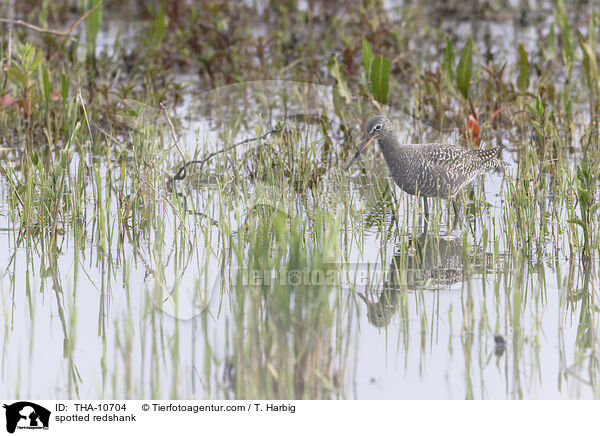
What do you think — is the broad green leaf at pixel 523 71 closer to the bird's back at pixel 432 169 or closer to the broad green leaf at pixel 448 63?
the broad green leaf at pixel 448 63

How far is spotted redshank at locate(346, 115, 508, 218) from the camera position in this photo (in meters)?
5.62

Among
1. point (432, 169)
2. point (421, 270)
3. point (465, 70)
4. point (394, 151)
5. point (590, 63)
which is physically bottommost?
point (421, 270)

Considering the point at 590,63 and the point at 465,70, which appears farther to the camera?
the point at 590,63

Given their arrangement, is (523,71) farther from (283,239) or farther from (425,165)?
(283,239)

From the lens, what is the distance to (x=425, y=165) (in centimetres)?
562

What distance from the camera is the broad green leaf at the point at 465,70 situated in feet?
24.3

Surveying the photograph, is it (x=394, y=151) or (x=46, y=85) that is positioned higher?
(x=46, y=85)

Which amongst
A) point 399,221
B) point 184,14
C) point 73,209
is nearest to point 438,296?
point 399,221

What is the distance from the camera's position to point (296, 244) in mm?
4133

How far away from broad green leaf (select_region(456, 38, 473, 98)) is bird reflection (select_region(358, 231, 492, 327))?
2.35 m

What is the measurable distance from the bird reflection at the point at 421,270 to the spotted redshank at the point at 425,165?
0.36 m

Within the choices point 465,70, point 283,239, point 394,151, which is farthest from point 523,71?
point 283,239

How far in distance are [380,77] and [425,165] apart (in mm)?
1649

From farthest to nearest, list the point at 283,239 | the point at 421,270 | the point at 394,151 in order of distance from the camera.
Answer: the point at 394,151, the point at 421,270, the point at 283,239
